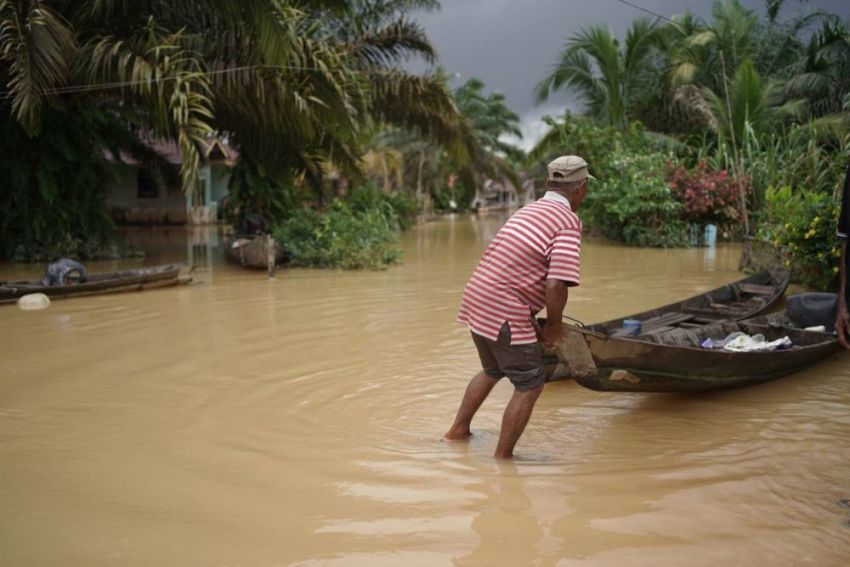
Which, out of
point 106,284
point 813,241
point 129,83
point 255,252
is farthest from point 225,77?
point 813,241

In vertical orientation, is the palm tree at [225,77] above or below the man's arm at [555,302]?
above

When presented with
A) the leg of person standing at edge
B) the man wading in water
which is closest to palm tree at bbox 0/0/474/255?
the man wading in water

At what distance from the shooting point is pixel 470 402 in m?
4.31

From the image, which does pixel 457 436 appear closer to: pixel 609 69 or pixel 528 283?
pixel 528 283

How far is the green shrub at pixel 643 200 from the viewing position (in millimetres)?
17438

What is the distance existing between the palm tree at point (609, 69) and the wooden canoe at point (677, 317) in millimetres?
14692

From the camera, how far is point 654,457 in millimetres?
4176

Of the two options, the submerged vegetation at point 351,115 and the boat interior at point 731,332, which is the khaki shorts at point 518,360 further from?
the submerged vegetation at point 351,115

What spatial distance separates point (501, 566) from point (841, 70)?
21377 mm

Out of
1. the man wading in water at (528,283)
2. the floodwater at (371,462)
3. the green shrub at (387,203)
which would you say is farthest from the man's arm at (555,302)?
the green shrub at (387,203)

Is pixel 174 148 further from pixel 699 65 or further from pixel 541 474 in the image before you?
pixel 541 474

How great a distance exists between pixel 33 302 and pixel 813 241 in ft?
30.9

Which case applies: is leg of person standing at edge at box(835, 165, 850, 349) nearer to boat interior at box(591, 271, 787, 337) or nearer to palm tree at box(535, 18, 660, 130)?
boat interior at box(591, 271, 787, 337)

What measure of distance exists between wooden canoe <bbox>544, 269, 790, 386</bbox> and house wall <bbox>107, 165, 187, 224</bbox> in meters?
22.8
